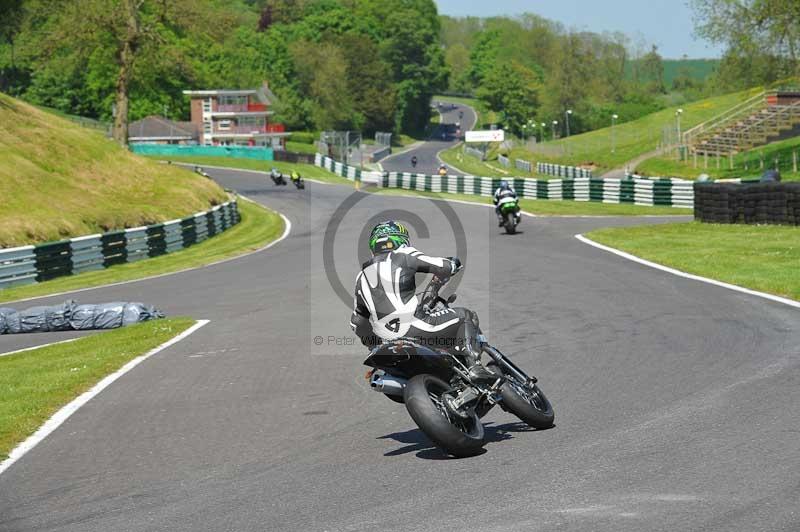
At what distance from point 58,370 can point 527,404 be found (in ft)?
22.9

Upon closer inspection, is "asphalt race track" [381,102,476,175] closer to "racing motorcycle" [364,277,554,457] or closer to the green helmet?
the green helmet

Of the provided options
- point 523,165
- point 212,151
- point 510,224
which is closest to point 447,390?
point 510,224

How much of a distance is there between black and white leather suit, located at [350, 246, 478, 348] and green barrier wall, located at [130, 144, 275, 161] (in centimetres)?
9037

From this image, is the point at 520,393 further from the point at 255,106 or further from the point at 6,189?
the point at 255,106

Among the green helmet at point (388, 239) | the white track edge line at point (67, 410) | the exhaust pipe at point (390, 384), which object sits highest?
the green helmet at point (388, 239)

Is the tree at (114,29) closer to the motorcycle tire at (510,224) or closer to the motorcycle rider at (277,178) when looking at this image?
the motorcycle rider at (277,178)

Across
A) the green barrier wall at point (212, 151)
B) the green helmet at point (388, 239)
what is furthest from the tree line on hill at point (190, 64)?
the green helmet at point (388, 239)

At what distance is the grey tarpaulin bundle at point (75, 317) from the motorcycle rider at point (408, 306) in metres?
10.7

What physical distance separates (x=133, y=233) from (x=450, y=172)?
75401 millimetres

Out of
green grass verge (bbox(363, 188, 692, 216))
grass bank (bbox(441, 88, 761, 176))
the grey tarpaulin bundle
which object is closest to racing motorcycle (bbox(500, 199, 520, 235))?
green grass verge (bbox(363, 188, 692, 216))

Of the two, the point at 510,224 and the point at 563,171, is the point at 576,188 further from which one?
the point at 563,171

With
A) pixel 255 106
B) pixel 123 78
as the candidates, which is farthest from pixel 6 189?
pixel 255 106

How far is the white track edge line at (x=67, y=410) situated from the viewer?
8.83 meters

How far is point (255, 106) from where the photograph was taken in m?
148
